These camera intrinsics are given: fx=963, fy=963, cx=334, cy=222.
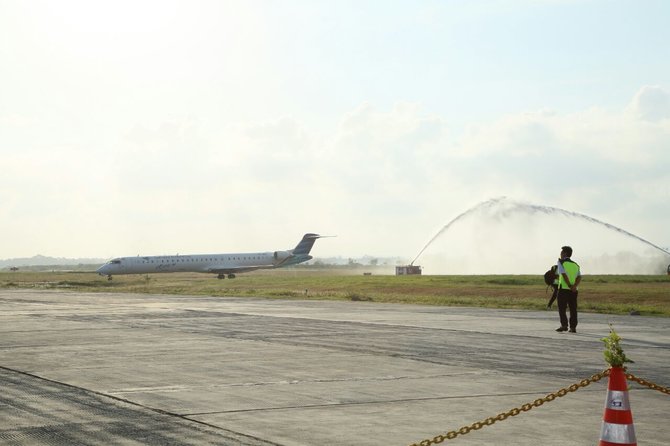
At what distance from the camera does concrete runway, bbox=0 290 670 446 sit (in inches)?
402

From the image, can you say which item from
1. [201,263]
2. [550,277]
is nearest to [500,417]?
[550,277]

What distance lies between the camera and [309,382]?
14203mm

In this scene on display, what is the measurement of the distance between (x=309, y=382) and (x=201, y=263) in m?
96.2

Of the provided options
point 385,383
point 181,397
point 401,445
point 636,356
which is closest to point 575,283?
point 636,356

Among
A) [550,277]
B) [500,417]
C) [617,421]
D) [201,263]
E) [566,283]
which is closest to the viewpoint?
[617,421]

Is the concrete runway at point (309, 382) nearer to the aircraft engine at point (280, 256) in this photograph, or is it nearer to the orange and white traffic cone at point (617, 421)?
the orange and white traffic cone at point (617, 421)

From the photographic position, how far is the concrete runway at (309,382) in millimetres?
10219

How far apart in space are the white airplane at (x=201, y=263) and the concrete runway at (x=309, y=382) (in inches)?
3056

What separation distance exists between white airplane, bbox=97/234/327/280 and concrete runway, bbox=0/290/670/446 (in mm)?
77619

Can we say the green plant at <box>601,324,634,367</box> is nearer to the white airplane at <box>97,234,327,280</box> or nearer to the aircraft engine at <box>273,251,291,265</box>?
the white airplane at <box>97,234,327,280</box>

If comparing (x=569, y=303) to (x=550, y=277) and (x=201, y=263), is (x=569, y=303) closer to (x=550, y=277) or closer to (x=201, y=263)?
(x=550, y=277)

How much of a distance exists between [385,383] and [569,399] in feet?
9.18

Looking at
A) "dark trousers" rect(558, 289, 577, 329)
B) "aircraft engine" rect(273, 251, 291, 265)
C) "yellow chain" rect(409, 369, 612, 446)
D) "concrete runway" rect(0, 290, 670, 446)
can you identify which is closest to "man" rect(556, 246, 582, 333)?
"dark trousers" rect(558, 289, 577, 329)

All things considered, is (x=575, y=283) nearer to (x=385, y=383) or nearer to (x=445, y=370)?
(x=445, y=370)
